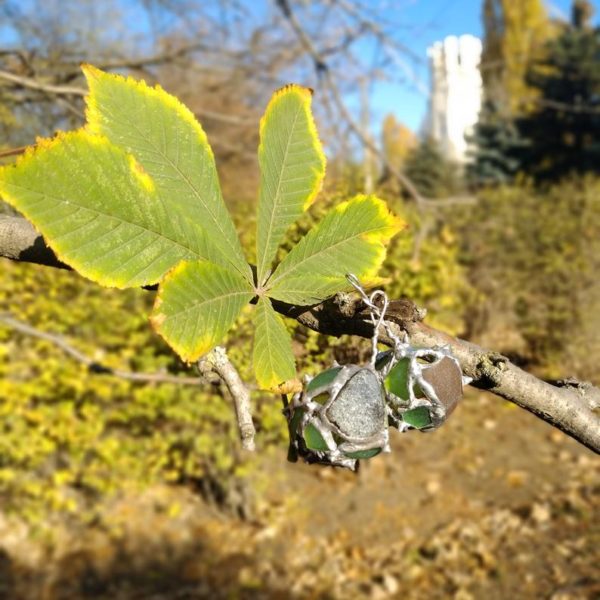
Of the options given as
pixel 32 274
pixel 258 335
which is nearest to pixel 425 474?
pixel 32 274

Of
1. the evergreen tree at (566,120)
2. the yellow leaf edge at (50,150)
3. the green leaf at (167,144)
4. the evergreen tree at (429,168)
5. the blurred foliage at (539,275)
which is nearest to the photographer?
the yellow leaf edge at (50,150)

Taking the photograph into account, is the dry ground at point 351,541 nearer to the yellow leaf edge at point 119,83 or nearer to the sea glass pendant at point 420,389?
the sea glass pendant at point 420,389

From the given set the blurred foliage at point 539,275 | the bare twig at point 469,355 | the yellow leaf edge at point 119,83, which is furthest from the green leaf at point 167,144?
the blurred foliage at point 539,275

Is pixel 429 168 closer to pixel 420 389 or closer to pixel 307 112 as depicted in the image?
pixel 307 112

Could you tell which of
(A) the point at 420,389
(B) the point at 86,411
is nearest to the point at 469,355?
(A) the point at 420,389

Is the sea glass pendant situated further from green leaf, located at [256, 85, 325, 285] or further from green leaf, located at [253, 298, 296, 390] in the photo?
green leaf, located at [256, 85, 325, 285]

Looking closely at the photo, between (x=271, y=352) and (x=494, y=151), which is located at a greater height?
(x=271, y=352)
